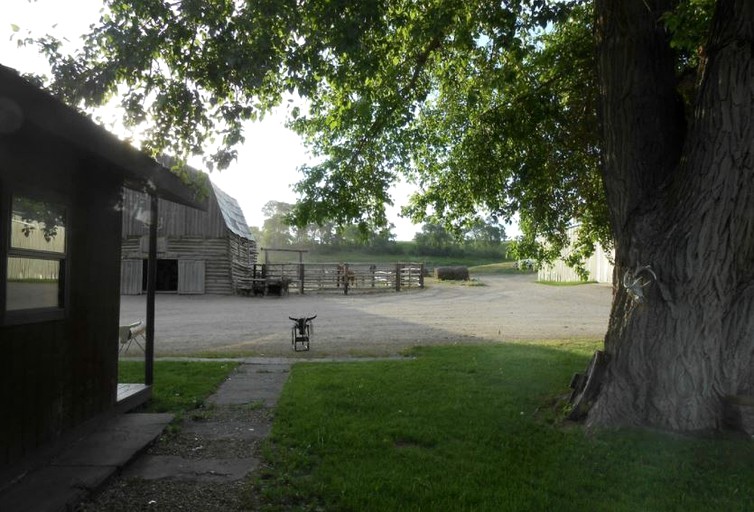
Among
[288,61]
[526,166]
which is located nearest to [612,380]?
[526,166]

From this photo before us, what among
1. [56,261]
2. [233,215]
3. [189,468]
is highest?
[233,215]

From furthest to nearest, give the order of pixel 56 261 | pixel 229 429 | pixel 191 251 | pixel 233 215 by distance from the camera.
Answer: pixel 233 215
pixel 191 251
pixel 229 429
pixel 56 261

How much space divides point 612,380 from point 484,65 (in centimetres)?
544

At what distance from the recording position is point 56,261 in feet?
17.5

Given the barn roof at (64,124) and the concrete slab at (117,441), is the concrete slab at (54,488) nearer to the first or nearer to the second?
the concrete slab at (117,441)

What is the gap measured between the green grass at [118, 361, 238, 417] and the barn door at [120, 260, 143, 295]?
20148mm

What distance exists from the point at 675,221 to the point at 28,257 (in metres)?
5.39

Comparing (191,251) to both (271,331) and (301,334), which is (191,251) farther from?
(301,334)

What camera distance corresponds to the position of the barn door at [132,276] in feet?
95.0

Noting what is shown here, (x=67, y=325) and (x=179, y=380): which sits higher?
(x=67, y=325)

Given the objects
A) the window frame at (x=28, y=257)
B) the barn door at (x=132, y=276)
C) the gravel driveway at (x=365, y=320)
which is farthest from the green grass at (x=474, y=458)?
the barn door at (x=132, y=276)

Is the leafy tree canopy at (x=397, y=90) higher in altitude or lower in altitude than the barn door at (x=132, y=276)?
higher

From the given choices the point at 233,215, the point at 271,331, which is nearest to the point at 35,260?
the point at 271,331

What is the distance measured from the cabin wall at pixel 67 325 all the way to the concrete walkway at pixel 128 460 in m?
0.21
